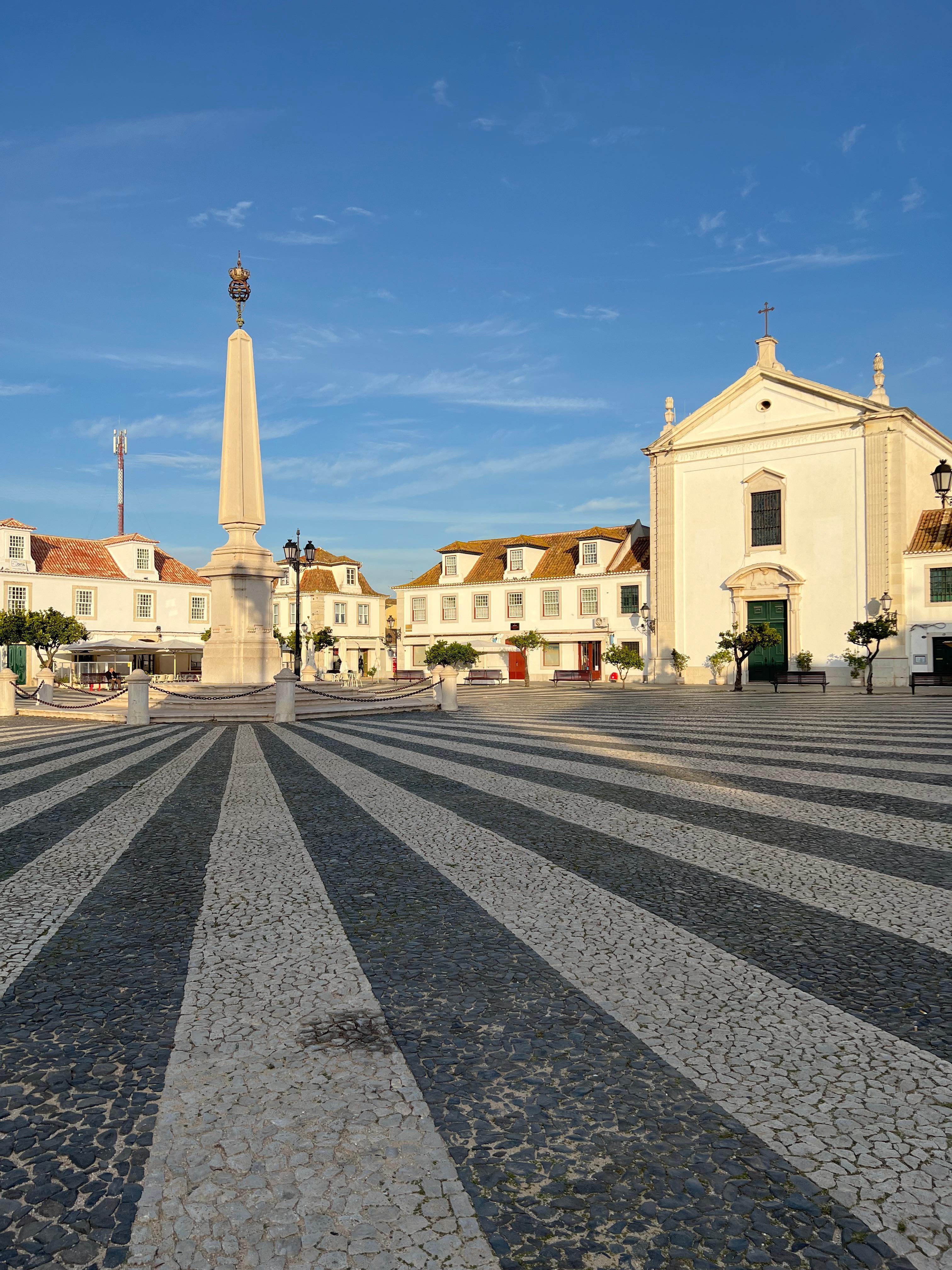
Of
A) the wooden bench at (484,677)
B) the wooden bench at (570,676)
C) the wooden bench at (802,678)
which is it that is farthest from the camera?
the wooden bench at (484,677)

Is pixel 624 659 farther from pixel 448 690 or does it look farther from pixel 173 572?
pixel 173 572

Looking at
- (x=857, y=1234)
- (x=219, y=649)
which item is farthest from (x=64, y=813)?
(x=219, y=649)

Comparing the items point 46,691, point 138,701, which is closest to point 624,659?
point 46,691

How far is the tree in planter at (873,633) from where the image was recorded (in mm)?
34312

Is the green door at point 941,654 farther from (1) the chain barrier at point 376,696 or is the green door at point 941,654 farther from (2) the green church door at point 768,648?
(1) the chain barrier at point 376,696

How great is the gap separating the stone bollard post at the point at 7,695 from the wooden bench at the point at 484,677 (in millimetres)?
26434

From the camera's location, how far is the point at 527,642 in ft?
160

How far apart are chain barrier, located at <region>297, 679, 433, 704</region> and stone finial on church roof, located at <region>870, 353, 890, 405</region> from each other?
79.7 feet

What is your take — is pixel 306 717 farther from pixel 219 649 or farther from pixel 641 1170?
pixel 641 1170

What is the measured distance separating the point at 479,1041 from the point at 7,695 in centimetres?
2445

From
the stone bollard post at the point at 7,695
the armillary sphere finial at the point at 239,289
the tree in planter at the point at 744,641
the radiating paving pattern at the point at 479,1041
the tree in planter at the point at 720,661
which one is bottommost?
the radiating paving pattern at the point at 479,1041

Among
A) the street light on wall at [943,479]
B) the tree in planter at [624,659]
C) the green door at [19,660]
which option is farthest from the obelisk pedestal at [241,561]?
the green door at [19,660]

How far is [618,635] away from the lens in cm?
4847

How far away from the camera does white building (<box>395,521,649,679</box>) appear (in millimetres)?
48719
